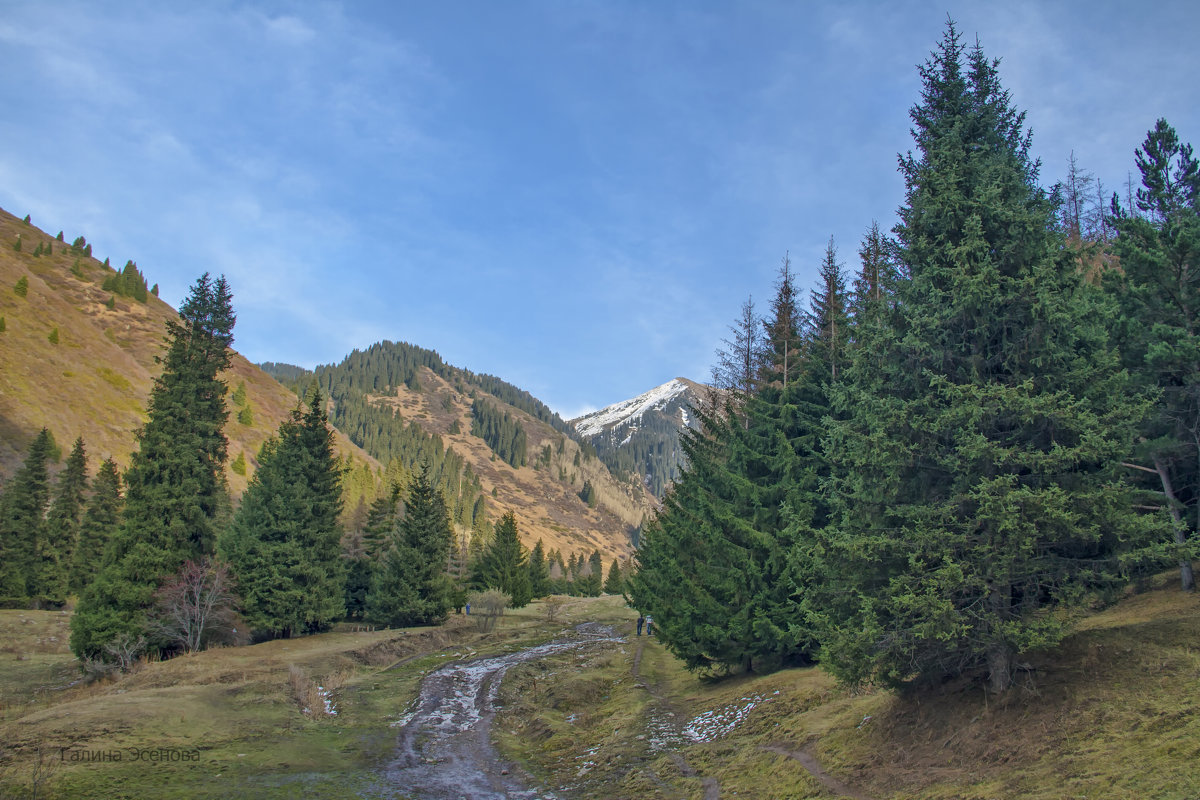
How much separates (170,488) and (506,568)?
156ft

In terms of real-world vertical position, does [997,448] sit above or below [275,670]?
above

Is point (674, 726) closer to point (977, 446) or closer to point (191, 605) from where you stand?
point (977, 446)

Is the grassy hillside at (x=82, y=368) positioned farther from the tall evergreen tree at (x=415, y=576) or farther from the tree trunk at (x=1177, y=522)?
the tree trunk at (x=1177, y=522)

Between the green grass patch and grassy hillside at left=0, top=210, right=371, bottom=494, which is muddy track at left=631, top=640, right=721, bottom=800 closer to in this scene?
grassy hillside at left=0, top=210, right=371, bottom=494

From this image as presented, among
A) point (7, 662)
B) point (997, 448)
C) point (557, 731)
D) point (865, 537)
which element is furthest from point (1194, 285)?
point (7, 662)

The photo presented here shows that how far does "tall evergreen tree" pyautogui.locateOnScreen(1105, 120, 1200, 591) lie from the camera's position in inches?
794

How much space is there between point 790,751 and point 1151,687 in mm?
7537

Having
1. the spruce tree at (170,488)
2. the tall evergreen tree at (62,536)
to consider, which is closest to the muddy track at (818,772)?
the spruce tree at (170,488)

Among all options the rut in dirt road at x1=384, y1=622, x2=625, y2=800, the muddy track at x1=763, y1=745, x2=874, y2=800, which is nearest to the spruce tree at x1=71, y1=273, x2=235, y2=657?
the rut in dirt road at x1=384, y1=622, x2=625, y2=800

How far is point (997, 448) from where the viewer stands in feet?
39.2

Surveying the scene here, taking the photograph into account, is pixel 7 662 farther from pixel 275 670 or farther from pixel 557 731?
pixel 557 731

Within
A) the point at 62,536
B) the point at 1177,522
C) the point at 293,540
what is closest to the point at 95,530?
the point at 62,536

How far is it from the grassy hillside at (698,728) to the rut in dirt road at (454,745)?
0.74m

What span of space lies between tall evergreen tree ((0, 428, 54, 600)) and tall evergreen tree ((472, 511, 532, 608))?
42950 millimetres
